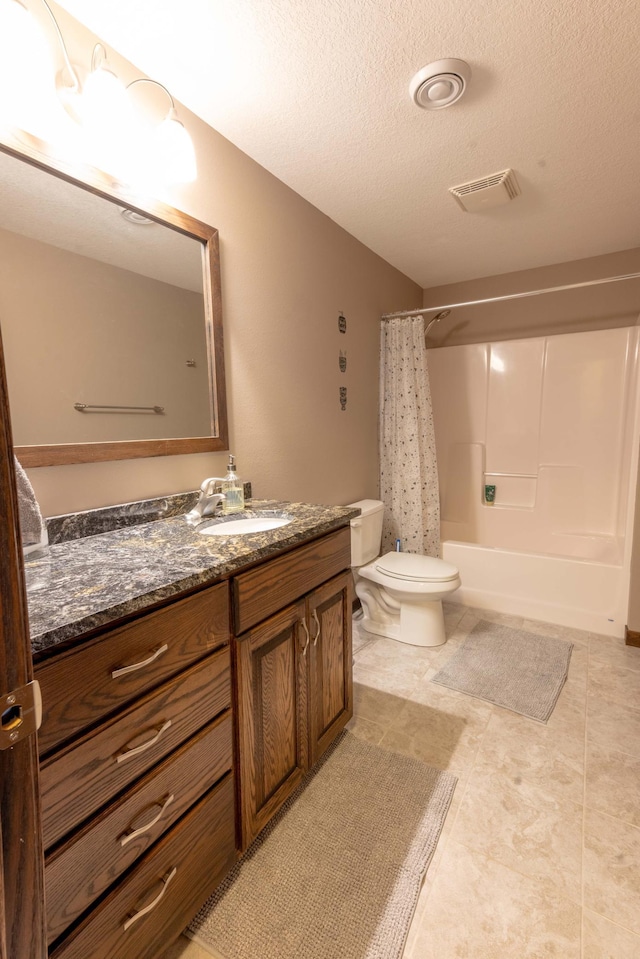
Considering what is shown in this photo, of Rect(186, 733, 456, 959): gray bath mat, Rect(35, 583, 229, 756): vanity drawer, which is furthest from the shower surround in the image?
Rect(35, 583, 229, 756): vanity drawer

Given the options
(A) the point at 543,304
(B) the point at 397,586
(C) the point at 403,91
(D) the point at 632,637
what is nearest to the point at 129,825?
(B) the point at 397,586

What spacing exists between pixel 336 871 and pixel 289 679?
0.50 metres

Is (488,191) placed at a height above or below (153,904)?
above

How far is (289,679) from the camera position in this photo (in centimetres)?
117

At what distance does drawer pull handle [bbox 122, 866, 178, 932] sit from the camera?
76 cm

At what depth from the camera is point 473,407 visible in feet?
10.5

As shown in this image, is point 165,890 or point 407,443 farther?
point 407,443

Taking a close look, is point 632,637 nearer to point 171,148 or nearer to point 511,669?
point 511,669

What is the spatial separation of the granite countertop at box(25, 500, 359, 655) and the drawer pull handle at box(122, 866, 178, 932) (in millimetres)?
566

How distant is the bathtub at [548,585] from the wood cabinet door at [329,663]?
1500mm

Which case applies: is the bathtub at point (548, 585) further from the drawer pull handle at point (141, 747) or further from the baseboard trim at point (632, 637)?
the drawer pull handle at point (141, 747)

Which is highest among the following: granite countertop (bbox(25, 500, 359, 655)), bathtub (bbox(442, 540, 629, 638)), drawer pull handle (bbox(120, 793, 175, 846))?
granite countertop (bbox(25, 500, 359, 655))

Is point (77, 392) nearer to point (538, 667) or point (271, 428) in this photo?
point (271, 428)

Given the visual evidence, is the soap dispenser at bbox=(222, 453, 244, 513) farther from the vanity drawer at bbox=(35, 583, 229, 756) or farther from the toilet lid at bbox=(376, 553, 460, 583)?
the toilet lid at bbox=(376, 553, 460, 583)
